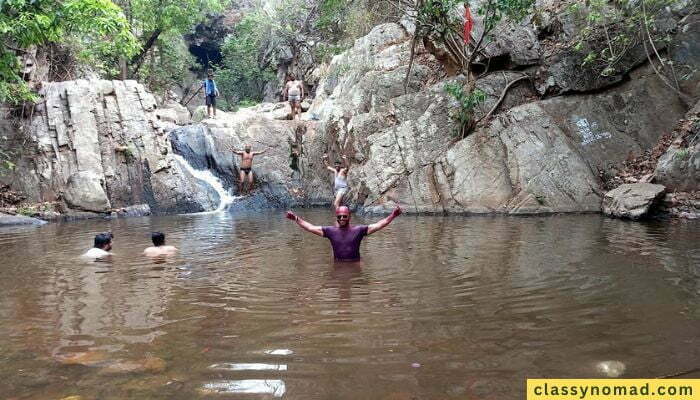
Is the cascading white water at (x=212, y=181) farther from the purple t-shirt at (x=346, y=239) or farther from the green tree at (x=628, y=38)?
the green tree at (x=628, y=38)

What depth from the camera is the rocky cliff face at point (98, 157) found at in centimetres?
1580

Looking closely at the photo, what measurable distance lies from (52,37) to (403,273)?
7606mm

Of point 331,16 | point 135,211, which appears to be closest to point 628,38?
point 331,16

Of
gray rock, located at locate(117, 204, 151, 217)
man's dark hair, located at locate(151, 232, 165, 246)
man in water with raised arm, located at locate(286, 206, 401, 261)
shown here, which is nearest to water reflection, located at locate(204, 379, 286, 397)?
man in water with raised arm, located at locate(286, 206, 401, 261)

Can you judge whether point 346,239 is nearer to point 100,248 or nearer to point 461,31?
point 100,248

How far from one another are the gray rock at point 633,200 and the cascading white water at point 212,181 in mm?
11645

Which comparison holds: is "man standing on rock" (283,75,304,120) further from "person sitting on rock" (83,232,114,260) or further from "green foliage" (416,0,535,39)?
"person sitting on rock" (83,232,114,260)

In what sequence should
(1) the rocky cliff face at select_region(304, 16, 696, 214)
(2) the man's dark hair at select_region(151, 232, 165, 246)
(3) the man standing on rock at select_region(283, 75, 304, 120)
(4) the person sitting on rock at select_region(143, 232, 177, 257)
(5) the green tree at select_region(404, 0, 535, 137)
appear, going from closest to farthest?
(4) the person sitting on rock at select_region(143, 232, 177, 257) < (2) the man's dark hair at select_region(151, 232, 165, 246) < (5) the green tree at select_region(404, 0, 535, 137) < (1) the rocky cliff face at select_region(304, 16, 696, 214) < (3) the man standing on rock at select_region(283, 75, 304, 120)

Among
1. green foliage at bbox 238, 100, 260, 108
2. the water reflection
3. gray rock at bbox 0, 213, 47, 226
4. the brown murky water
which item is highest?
green foliage at bbox 238, 100, 260, 108

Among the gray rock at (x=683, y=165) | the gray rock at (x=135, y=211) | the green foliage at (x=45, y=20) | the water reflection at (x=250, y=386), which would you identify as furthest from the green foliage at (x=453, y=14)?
the water reflection at (x=250, y=386)

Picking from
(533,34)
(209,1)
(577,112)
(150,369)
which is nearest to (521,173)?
(577,112)

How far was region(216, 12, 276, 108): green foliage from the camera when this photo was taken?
28.2 meters

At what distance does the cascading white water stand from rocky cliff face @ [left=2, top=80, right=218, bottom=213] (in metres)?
0.30

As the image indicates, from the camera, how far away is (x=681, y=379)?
8.98 feet
